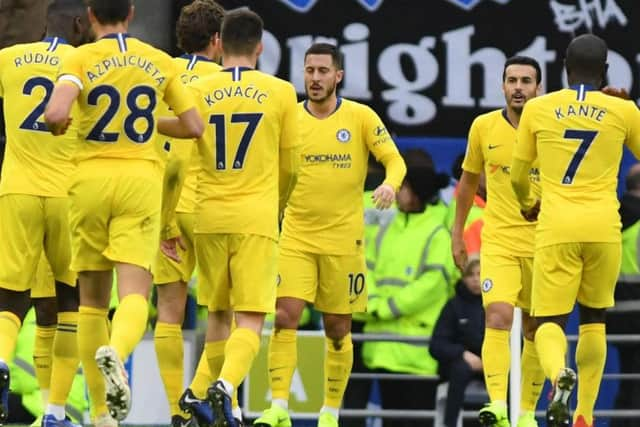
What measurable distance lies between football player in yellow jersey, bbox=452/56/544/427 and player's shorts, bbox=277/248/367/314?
700 mm

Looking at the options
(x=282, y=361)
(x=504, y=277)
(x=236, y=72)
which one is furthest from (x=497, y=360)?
(x=236, y=72)

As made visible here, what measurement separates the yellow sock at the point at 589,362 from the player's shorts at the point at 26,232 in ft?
10.6

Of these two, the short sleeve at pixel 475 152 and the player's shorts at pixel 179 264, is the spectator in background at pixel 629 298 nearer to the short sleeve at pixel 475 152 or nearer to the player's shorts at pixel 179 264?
the short sleeve at pixel 475 152

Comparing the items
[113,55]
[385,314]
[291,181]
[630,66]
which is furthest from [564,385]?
[630,66]

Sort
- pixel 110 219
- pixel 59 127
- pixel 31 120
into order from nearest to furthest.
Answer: pixel 59 127
pixel 110 219
pixel 31 120

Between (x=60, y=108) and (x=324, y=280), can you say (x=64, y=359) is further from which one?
(x=324, y=280)

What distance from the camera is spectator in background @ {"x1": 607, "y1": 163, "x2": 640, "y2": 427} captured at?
15.4 metres

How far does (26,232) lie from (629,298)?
578cm

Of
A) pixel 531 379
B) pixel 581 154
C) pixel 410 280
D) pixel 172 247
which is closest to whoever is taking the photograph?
pixel 581 154

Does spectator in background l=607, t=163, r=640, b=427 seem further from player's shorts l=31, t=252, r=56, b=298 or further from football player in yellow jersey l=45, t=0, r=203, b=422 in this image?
football player in yellow jersey l=45, t=0, r=203, b=422

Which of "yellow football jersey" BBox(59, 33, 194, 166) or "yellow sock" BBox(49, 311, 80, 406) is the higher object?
"yellow football jersey" BBox(59, 33, 194, 166)

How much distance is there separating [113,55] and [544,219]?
2884 mm

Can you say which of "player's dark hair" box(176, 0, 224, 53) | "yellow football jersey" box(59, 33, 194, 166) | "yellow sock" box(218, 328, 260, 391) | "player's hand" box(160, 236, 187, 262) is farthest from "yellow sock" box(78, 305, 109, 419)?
"player's dark hair" box(176, 0, 224, 53)

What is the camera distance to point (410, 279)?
50.4 feet
